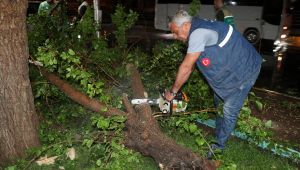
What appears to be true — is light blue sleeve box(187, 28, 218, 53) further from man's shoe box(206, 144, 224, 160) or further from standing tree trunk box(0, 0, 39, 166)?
standing tree trunk box(0, 0, 39, 166)

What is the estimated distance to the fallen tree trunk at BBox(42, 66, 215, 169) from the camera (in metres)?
3.04

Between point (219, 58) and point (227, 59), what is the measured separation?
0.30ft

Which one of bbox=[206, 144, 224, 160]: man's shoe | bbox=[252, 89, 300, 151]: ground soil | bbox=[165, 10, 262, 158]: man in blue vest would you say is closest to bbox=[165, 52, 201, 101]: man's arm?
bbox=[165, 10, 262, 158]: man in blue vest

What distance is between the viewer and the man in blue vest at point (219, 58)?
3.23 meters

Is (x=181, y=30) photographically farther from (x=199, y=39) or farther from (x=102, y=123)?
(x=102, y=123)

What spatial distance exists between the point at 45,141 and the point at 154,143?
4.84ft

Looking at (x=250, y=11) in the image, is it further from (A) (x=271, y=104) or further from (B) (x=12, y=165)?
(B) (x=12, y=165)

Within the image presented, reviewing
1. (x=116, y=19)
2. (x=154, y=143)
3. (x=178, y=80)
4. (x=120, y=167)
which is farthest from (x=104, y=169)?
(x=116, y=19)

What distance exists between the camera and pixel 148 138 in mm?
3312

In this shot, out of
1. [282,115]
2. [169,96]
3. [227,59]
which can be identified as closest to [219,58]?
[227,59]

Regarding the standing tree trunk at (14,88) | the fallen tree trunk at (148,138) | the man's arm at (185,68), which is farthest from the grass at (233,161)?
the man's arm at (185,68)

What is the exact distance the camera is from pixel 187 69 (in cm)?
327

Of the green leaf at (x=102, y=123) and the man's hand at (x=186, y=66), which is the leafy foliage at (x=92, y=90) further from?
the man's hand at (x=186, y=66)

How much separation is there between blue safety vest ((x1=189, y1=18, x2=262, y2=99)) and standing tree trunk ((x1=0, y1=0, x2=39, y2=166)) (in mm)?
1730
